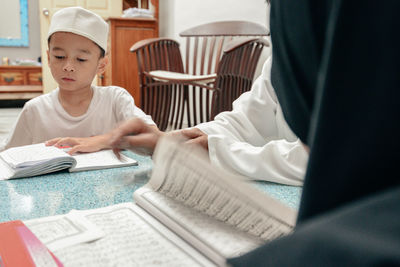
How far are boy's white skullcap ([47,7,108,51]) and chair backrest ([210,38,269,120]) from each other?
1.24 metres

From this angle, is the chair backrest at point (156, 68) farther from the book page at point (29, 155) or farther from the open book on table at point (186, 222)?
the open book on table at point (186, 222)

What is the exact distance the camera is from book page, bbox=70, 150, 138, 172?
0.81m

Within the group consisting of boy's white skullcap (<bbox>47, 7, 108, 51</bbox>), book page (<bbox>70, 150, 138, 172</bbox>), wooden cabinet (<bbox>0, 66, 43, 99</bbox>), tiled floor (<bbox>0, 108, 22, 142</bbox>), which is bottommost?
tiled floor (<bbox>0, 108, 22, 142</bbox>)

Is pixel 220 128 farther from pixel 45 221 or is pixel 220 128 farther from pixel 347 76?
pixel 347 76

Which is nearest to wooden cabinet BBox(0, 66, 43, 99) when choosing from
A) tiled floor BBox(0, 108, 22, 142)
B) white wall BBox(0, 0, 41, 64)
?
tiled floor BBox(0, 108, 22, 142)

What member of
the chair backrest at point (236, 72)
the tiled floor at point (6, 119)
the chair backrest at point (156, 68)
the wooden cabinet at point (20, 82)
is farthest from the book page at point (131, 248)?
the wooden cabinet at point (20, 82)

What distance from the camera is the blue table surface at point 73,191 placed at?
1.91ft

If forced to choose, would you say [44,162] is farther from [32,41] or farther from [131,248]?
[32,41]

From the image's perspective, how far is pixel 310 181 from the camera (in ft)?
0.86

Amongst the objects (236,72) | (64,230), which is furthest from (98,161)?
(236,72)

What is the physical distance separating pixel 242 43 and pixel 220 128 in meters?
1.47

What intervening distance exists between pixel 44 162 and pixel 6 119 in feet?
12.2

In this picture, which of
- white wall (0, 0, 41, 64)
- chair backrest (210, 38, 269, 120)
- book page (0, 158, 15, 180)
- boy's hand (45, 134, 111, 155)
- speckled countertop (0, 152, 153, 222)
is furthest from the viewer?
white wall (0, 0, 41, 64)

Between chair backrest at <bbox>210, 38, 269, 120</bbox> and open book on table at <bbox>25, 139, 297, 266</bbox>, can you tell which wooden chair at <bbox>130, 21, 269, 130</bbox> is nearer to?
chair backrest at <bbox>210, 38, 269, 120</bbox>
